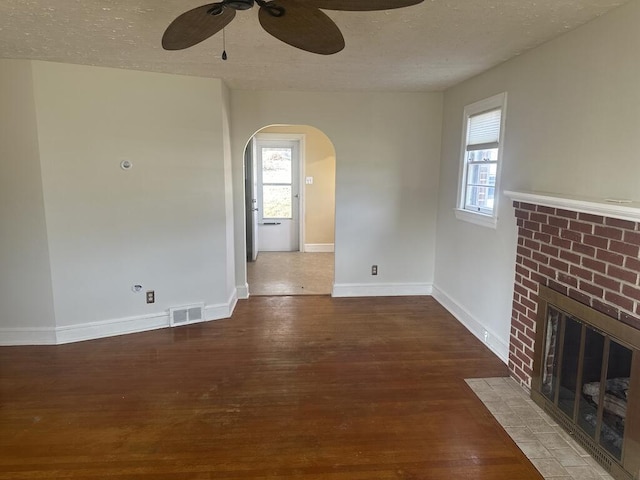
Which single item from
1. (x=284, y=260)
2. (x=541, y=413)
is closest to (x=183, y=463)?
(x=541, y=413)

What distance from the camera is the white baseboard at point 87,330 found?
348 cm

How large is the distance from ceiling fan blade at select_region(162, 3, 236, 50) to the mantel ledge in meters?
1.93

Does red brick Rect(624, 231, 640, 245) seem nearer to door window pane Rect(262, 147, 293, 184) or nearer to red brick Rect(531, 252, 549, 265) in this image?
red brick Rect(531, 252, 549, 265)

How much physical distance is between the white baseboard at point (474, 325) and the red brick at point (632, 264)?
142 cm

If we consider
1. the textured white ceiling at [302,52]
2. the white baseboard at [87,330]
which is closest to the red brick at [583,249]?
the textured white ceiling at [302,52]

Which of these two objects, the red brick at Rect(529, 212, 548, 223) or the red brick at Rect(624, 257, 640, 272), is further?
the red brick at Rect(529, 212, 548, 223)

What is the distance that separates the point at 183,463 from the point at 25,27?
2.73m

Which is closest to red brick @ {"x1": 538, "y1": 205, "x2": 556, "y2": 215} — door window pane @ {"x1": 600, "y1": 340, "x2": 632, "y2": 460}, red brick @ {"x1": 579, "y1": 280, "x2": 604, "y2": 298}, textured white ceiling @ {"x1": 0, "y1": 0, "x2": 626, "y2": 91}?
red brick @ {"x1": 579, "y1": 280, "x2": 604, "y2": 298}

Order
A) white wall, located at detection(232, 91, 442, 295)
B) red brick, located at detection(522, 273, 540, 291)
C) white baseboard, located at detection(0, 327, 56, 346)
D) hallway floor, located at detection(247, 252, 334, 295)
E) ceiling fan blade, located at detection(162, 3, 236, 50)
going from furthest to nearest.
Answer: hallway floor, located at detection(247, 252, 334, 295) → white wall, located at detection(232, 91, 442, 295) → white baseboard, located at detection(0, 327, 56, 346) → red brick, located at detection(522, 273, 540, 291) → ceiling fan blade, located at detection(162, 3, 236, 50)

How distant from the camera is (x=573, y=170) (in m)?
2.46

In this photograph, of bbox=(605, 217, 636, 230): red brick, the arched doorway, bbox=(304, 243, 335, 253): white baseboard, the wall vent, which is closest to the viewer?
bbox=(605, 217, 636, 230): red brick

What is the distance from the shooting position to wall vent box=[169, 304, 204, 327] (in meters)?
3.93

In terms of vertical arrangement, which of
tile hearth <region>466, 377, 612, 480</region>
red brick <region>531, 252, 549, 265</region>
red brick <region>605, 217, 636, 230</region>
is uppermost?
red brick <region>605, 217, 636, 230</region>

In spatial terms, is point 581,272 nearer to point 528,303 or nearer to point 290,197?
point 528,303
